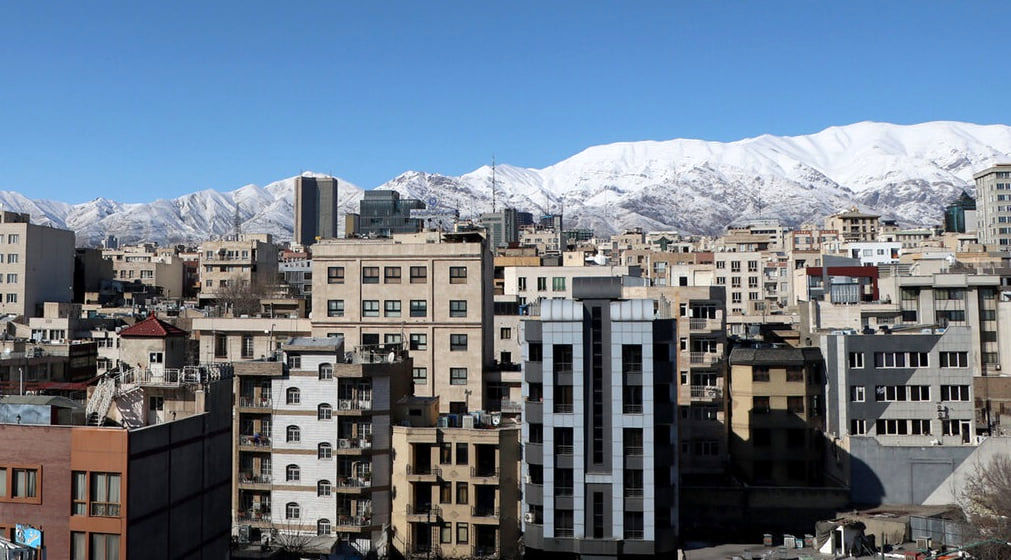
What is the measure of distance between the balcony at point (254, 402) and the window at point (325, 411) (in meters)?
2.60

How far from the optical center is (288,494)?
5053 cm

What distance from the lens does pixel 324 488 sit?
50.3 metres

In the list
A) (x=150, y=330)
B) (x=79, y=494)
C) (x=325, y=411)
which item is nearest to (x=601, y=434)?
(x=325, y=411)

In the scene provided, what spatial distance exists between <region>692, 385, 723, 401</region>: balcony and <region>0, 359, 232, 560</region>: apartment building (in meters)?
34.8

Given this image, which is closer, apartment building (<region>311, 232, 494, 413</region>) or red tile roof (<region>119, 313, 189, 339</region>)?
red tile roof (<region>119, 313, 189, 339</region>)

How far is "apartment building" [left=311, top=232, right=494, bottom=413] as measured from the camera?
208 feet

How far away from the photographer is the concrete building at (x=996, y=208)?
18362 centimetres

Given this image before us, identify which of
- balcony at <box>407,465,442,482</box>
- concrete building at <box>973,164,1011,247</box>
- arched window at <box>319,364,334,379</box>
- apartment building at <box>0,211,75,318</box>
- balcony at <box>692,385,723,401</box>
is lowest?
balcony at <box>407,465,442,482</box>

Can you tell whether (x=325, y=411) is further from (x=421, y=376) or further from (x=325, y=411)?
(x=421, y=376)

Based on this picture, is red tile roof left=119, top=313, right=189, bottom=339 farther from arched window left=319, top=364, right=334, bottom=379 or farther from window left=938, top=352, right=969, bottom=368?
window left=938, top=352, right=969, bottom=368

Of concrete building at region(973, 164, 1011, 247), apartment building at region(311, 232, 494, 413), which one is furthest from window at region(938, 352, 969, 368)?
concrete building at region(973, 164, 1011, 247)

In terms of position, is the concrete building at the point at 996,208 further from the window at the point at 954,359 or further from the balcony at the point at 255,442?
the balcony at the point at 255,442

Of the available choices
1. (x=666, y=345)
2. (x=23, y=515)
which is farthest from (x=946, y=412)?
(x=23, y=515)

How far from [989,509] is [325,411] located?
32488 millimetres
